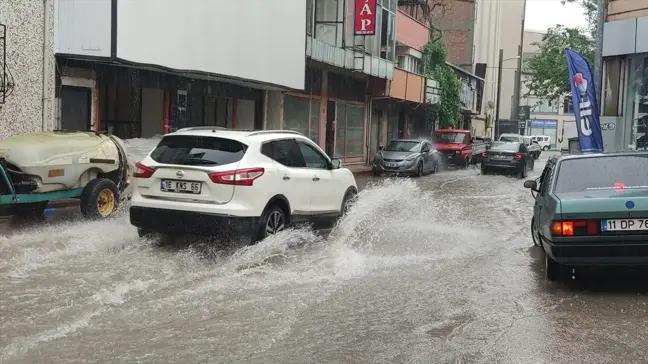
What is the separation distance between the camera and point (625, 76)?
62.7ft

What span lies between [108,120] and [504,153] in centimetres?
1630

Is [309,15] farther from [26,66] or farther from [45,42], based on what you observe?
[26,66]

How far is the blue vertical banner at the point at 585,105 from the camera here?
17047 millimetres

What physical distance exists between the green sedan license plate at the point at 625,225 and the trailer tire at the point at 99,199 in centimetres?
759

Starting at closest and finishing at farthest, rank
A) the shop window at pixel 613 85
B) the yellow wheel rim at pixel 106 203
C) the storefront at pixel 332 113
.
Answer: the yellow wheel rim at pixel 106 203
the shop window at pixel 613 85
the storefront at pixel 332 113

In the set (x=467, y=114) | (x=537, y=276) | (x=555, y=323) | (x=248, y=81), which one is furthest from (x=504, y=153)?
(x=467, y=114)

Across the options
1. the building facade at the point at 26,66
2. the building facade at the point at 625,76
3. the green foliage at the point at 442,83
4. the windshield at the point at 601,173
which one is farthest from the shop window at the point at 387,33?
the windshield at the point at 601,173

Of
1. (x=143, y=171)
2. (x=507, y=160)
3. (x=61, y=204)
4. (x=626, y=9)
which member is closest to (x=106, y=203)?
(x=61, y=204)

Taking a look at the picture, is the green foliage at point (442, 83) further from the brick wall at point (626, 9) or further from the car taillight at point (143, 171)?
the car taillight at point (143, 171)

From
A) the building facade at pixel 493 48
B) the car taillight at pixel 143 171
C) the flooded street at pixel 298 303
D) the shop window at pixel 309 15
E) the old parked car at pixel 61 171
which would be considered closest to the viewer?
the flooded street at pixel 298 303

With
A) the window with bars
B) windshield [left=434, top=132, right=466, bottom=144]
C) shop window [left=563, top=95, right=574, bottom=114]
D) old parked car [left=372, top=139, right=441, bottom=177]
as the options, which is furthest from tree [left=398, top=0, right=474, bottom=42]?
old parked car [left=372, top=139, right=441, bottom=177]

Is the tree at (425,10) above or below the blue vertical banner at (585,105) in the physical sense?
above

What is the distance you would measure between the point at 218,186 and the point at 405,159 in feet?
57.5

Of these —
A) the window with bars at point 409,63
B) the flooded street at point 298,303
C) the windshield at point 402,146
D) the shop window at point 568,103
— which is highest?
the window with bars at point 409,63
